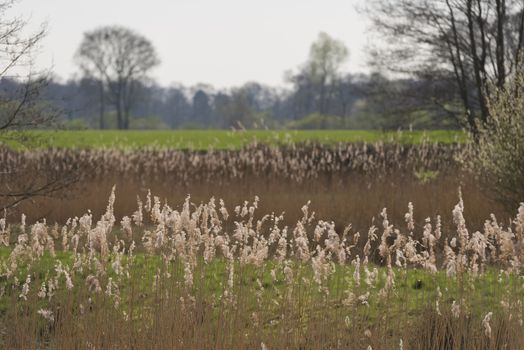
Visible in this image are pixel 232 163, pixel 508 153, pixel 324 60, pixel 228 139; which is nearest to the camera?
pixel 508 153

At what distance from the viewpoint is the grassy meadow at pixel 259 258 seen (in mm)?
4688

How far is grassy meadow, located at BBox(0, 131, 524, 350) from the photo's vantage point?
4688 mm

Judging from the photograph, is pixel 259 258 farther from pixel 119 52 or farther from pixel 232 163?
pixel 119 52

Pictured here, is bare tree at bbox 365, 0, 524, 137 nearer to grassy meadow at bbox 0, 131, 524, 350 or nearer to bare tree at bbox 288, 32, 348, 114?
grassy meadow at bbox 0, 131, 524, 350

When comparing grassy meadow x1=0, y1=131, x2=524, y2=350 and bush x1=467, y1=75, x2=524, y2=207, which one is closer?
grassy meadow x1=0, y1=131, x2=524, y2=350

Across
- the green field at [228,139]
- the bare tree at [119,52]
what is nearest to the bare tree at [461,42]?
the green field at [228,139]

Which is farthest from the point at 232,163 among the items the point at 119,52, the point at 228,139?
the point at 119,52

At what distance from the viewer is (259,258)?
14.9 feet

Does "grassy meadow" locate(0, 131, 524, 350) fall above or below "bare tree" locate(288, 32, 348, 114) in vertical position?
below

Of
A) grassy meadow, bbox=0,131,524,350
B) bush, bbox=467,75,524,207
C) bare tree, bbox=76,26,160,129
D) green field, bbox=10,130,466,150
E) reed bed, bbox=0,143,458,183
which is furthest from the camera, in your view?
bare tree, bbox=76,26,160,129

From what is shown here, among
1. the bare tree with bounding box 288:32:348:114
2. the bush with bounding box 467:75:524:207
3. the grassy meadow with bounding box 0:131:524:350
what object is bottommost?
the grassy meadow with bounding box 0:131:524:350

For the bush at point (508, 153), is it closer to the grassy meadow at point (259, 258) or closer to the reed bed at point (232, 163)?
the grassy meadow at point (259, 258)

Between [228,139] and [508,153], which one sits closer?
[508,153]

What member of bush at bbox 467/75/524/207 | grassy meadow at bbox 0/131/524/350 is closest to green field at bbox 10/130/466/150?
grassy meadow at bbox 0/131/524/350
